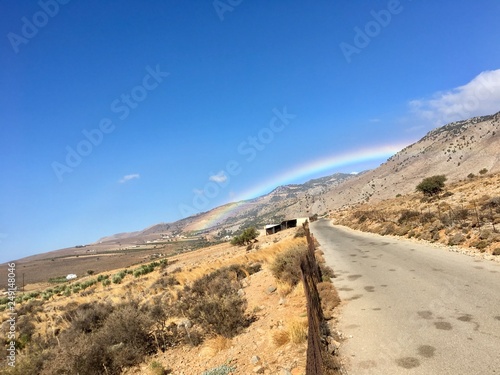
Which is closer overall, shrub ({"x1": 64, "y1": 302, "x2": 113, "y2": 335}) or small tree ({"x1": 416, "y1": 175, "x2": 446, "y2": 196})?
shrub ({"x1": 64, "y1": 302, "x2": 113, "y2": 335})

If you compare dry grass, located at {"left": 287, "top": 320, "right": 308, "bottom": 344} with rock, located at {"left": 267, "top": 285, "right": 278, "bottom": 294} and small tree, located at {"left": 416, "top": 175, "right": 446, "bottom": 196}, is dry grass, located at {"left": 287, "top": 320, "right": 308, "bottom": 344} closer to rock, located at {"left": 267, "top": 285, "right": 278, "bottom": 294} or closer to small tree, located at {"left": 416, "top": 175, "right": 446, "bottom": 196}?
rock, located at {"left": 267, "top": 285, "right": 278, "bottom": 294}

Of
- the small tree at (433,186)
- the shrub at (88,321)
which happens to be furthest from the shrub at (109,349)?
the small tree at (433,186)

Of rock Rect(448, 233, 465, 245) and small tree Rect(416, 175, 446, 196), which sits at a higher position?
small tree Rect(416, 175, 446, 196)

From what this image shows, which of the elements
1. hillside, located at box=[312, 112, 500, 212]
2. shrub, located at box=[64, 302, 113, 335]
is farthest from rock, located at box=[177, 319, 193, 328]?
hillside, located at box=[312, 112, 500, 212]

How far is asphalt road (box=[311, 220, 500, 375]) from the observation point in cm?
556

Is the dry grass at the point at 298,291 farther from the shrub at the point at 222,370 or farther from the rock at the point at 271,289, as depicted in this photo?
the shrub at the point at 222,370

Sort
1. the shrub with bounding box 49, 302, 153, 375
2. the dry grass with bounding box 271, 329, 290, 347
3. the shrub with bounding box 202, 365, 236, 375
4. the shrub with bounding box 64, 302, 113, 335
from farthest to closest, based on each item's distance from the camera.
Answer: the shrub with bounding box 64, 302, 113, 335, the shrub with bounding box 49, 302, 153, 375, the dry grass with bounding box 271, 329, 290, 347, the shrub with bounding box 202, 365, 236, 375

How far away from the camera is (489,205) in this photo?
23.3 metres

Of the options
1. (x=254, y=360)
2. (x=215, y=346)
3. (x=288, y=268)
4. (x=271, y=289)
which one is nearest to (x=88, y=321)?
(x=215, y=346)

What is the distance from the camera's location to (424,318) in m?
7.58

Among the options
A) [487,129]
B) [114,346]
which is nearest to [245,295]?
[114,346]

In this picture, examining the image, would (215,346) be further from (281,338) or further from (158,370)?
(281,338)

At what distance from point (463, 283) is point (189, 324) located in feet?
30.7

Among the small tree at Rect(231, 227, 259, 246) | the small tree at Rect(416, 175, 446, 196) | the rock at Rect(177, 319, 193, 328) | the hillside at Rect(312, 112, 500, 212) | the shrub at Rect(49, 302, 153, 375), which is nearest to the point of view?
the shrub at Rect(49, 302, 153, 375)
